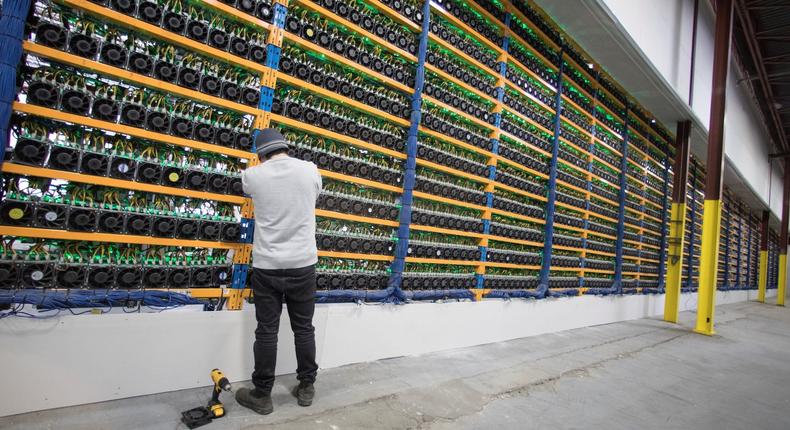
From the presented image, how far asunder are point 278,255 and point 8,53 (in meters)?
1.86

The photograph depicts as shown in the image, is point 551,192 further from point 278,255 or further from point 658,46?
point 278,255

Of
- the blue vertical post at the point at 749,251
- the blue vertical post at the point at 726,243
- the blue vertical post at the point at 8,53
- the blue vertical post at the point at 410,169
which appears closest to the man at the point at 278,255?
the blue vertical post at the point at 8,53

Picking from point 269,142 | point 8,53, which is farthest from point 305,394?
point 8,53

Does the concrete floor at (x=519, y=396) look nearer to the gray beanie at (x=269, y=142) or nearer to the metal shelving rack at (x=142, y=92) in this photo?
the metal shelving rack at (x=142, y=92)

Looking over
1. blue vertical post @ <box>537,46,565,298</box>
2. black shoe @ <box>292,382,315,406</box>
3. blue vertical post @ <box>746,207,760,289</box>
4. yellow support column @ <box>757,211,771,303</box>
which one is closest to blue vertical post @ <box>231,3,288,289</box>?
black shoe @ <box>292,382,315,406</box>

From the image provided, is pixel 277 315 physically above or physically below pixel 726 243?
below

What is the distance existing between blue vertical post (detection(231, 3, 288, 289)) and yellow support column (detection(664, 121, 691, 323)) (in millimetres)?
9349

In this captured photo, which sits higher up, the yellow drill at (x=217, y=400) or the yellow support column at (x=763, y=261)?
the yellow support column at (x=763, y=261)

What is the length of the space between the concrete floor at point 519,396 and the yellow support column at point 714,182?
7.59 ft

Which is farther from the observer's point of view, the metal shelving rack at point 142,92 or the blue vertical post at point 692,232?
the blue vertical post at point 692,232

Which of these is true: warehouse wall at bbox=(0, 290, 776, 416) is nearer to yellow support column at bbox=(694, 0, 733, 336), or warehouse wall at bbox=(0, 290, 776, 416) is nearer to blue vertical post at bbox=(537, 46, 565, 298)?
blue vertical post at bbox=(537, 46, 565, 298)

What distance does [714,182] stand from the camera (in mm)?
7746

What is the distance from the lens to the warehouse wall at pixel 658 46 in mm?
5535

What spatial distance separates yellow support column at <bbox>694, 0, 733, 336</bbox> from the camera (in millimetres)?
7711
